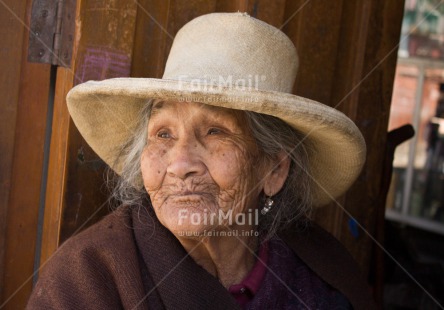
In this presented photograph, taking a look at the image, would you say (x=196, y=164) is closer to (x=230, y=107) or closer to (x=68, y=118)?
(x=230, y=107)

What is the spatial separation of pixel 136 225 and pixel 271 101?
0.63 metres

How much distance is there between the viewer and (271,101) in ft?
5.60

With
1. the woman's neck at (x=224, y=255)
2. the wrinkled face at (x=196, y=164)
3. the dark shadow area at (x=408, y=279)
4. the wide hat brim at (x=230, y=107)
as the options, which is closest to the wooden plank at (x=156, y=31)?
the wide hat brim at (x=230, y=107)

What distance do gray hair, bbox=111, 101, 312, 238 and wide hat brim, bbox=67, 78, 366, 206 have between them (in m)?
0.04

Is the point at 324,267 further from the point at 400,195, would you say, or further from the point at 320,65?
the point at 400,195

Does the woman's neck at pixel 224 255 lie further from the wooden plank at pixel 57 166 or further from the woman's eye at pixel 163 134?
the wooden plank at pixel 57 166

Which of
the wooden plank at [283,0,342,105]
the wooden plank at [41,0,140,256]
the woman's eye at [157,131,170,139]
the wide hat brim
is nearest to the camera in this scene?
the wide hat brim

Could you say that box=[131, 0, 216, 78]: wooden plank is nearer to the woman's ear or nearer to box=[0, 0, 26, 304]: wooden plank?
box=[0, 0, 26, 304]: wooden plank

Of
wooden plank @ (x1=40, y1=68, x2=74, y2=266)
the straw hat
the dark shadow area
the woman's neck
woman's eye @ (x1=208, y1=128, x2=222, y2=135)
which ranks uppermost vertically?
the straw hat

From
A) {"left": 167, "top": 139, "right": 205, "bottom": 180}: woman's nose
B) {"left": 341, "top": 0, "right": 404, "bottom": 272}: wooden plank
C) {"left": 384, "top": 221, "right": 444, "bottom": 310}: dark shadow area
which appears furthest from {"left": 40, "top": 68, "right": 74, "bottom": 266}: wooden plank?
{"left": 384, "top": 221, "right": 444, "bottom": 310}: dark shadow area

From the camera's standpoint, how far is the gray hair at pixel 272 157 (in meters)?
2.04

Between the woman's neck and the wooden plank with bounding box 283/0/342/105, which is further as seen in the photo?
the wooden plank with bounding box 283/0/342/105

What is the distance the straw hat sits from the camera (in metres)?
1.70

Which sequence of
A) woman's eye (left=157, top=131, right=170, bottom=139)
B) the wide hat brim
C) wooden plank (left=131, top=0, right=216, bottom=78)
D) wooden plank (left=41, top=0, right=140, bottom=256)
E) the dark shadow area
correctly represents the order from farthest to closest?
Answer: the dark shadow area
wooden plank (left=131, top=0, right=216, bottom=78)
wooden plank (left=41, top=0, right=140, bottom=256)
woman's eye (left=157, top=131, right=170, bottom=139)
the wide hat brim
